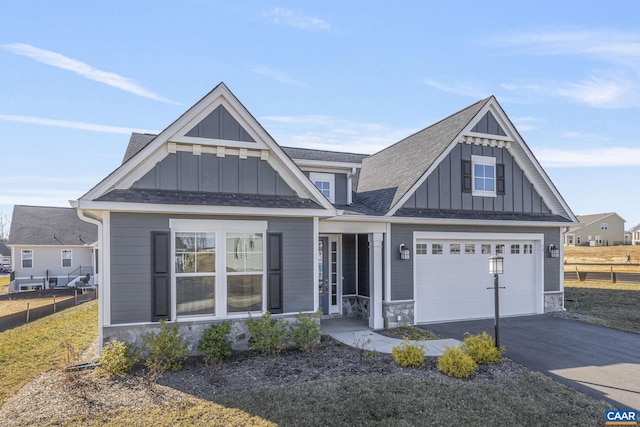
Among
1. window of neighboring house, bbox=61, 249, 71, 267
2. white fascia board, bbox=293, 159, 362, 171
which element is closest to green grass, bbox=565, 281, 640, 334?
white fascia board, bbox=293, 159, 362, 171

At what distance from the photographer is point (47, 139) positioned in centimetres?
1370

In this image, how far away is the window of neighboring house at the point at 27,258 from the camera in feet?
89.2

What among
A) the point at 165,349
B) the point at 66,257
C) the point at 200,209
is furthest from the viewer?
the point at 66,257

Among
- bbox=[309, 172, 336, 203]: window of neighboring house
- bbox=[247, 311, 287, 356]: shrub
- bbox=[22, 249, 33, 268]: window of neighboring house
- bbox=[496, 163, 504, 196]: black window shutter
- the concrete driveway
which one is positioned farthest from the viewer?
bbox=[22, 249, 33, 268]: window of neighboring house

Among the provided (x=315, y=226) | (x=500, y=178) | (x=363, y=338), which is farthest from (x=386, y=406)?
(x=500, y=178)

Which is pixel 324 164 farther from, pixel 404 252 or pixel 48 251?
pixel 48 251

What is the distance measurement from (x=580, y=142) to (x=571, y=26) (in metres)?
8.71

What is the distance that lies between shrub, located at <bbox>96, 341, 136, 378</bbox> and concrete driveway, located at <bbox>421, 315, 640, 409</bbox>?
720 centimetres

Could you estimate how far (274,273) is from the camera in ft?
28.1

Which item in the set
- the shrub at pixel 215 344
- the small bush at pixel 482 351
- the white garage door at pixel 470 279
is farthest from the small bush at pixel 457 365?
the white garage door at pixel 470 279

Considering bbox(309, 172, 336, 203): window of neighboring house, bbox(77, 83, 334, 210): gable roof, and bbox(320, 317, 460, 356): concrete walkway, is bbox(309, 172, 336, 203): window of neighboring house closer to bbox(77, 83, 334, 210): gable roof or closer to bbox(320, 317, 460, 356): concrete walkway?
bbox(77, 83, 334, 210): gable roof

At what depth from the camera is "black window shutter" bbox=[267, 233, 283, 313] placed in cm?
852

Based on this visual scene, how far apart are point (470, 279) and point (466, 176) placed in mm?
3153

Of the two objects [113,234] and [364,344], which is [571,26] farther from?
[113,234]
